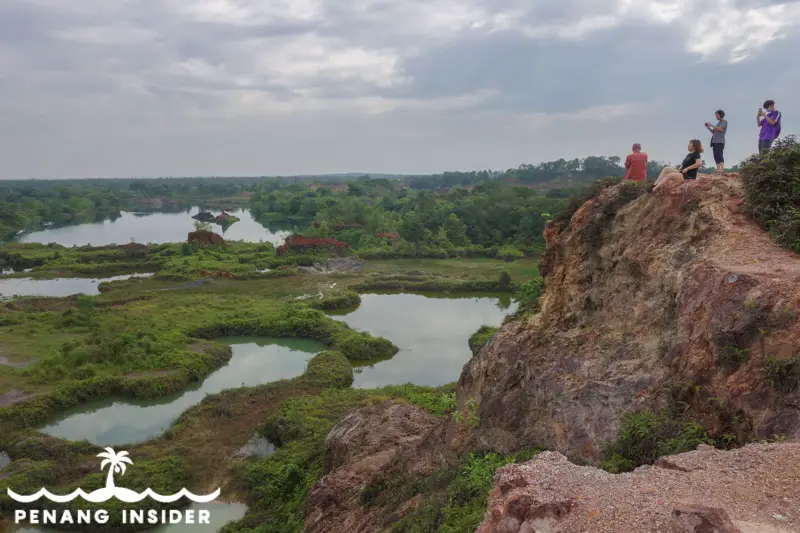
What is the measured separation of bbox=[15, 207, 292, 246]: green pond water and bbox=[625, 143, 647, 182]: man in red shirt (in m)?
54.9

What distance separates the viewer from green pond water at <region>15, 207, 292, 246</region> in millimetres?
72500

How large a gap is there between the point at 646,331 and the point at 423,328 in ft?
71.0

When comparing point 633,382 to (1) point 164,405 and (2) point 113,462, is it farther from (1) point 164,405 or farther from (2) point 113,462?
(1) point 164,405

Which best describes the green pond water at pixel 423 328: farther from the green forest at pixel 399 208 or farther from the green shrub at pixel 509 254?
the green shrub at pixel 509 254

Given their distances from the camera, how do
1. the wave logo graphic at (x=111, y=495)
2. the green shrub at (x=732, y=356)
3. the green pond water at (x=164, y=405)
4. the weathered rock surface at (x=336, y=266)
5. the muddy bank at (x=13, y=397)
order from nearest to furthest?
the green shrub at (x=732, y=356) < the wave logo graphic at (x=111, y=495) < the green pond water at (x=164, y=405) < the muddy bank at (x=13, y=397) < the weathered rock surface at (x=336, y=266)

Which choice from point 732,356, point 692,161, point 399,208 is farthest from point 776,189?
point 399,208

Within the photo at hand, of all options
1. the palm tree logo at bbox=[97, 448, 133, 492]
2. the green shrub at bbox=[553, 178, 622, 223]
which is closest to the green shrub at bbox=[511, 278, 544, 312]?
the green shrub at bbox=[553, 178, 622, 223]

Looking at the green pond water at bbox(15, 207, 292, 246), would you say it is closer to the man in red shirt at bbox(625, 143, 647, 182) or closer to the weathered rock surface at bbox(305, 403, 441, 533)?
the weathered rock surface at bbox(305, 403, 441, 533)

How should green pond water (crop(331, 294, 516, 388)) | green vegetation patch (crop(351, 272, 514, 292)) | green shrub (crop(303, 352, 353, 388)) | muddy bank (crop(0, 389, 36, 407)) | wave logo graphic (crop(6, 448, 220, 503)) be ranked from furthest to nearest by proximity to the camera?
1. green vegetation patch (crop(351, 272, 514, 292))
2. green pond water (crop(331, 294, 516, 388))
3. green shrub (crop(303, 352, 353, 388))
4. muddy bank (crop(0, 389, 36, 407))
5. wave logo graphic (crop(6, 448, 220, 503))

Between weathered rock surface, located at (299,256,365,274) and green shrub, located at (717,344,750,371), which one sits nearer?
green shrub, located at (717,344,750,371)

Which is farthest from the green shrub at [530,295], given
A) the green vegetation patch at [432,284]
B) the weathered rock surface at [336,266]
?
the weathered rock surface at [336,266]

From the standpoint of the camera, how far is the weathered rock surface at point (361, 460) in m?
10.4

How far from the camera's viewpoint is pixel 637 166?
11.0 m

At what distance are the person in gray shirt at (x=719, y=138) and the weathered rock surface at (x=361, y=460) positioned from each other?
828 centimetres
